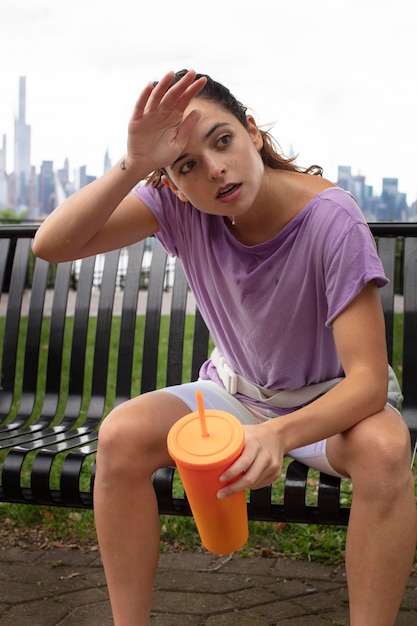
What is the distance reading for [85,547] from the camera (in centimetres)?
307

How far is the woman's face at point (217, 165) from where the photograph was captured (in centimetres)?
191

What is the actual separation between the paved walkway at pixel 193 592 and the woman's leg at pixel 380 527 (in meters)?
0.73

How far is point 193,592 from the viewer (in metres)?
2.70

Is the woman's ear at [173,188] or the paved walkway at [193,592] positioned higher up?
the woman's ear at [173,188]

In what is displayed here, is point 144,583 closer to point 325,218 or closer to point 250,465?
point 250,465

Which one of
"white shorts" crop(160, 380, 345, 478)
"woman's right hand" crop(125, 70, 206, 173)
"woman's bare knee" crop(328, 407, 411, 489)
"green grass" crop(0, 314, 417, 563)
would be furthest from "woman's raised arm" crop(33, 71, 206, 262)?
"green grass" crop(0, 314, 417, 563)

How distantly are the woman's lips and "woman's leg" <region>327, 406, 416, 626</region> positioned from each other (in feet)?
2.11

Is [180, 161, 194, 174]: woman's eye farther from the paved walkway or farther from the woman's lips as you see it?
the paved walkway

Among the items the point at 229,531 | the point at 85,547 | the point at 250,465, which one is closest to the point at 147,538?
the point at 229,531

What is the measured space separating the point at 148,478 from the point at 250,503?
33 cm

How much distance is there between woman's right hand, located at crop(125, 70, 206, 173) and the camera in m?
1.80

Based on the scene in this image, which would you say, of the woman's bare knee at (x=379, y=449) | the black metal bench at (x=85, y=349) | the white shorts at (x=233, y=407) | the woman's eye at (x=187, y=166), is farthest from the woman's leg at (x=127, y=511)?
the woman's eye at (x=187, y=166)

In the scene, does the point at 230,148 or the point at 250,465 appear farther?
the point at 230,148

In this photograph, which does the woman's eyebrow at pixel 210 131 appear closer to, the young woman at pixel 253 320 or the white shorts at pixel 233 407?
the young woman at pixel 253 320
